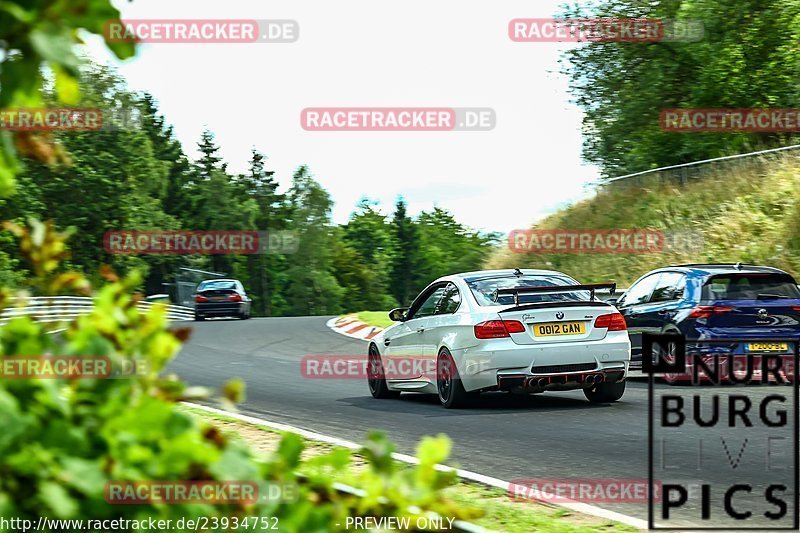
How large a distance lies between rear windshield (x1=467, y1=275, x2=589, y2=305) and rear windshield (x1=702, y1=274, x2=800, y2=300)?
324cm

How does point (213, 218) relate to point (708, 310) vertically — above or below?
above

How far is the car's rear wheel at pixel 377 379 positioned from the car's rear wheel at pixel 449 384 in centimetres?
152

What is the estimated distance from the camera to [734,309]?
14.9m

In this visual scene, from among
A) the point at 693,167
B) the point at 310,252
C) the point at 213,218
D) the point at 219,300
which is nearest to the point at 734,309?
the point at 693,167

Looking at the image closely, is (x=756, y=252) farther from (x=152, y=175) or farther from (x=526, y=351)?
(x=152, y=175)

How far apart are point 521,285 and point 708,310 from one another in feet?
12.2

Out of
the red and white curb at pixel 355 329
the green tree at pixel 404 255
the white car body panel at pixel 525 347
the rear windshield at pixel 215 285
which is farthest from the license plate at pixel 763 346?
the green tree at pixel 404 255

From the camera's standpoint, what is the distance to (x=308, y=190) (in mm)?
119500

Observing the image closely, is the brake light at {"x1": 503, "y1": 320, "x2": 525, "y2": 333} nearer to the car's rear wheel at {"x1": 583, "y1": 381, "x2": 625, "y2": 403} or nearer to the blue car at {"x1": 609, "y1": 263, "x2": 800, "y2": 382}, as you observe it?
the car's rear wheel at {"x1": 583, "y1": 381, "x2": 625, "y2": 403}

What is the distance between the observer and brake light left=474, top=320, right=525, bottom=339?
38.6ft

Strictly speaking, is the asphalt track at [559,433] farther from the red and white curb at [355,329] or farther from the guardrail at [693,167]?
the guardrail at [693,167]

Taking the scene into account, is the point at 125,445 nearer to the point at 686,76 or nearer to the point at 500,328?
the point at 500,328

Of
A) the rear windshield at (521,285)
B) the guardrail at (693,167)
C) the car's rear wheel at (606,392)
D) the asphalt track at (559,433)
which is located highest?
the guardrail at (693,167)

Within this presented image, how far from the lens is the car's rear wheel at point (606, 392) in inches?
496
